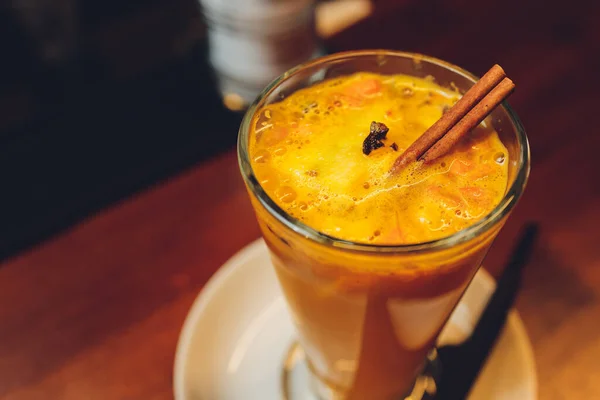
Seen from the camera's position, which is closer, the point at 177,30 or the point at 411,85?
the point at 411,85

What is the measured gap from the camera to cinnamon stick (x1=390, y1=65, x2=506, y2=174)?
0.61m

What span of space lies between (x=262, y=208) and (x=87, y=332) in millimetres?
467

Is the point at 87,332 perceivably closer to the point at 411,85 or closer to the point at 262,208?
the point at 262,208

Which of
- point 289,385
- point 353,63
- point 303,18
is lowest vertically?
point 289,385

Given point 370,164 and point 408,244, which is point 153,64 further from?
point 408,244

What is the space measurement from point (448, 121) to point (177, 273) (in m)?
0.53

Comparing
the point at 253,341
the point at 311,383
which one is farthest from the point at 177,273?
the point at 311,383

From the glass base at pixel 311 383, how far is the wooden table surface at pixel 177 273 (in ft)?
0.49

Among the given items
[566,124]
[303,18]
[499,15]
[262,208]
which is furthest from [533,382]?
[499,15]

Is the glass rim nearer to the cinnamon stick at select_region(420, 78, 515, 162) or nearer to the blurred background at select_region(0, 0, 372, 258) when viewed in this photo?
the cinnamon stick at select_region(420, 78, 515, 162)

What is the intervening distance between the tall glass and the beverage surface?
20mm

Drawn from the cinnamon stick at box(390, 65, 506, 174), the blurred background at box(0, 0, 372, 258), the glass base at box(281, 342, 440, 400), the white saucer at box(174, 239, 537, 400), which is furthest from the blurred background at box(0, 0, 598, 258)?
the cinnamon stick at box(390, 65, 506, 174)

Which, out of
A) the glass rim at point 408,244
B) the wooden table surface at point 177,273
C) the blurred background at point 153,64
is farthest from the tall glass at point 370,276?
the blurred background at point 153,64

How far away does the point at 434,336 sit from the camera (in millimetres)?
753
